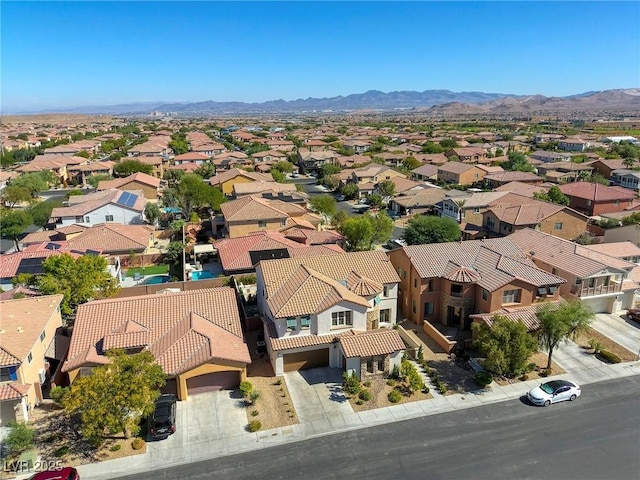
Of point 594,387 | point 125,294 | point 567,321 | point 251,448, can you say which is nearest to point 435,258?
point 567,321

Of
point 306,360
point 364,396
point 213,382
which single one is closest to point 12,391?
point 213,382

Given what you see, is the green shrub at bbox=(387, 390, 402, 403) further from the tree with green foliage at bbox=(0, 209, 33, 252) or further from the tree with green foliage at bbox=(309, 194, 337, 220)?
the tree with green foliage at bbox=(0, 209, 33, 252)

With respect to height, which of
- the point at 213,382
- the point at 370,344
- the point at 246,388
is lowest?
the point at 213,382

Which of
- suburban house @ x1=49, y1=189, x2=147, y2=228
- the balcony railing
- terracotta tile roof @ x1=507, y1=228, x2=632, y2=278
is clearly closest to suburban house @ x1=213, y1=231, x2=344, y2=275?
terracotta tile roof @ x1=507, y1=228, x2=632, y2=278

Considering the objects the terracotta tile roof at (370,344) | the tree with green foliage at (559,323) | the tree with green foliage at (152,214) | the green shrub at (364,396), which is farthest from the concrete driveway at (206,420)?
the tree with green foliage at (152,214)

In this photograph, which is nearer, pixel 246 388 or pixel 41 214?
pixel 246 388

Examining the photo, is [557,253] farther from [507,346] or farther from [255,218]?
[255,218]
